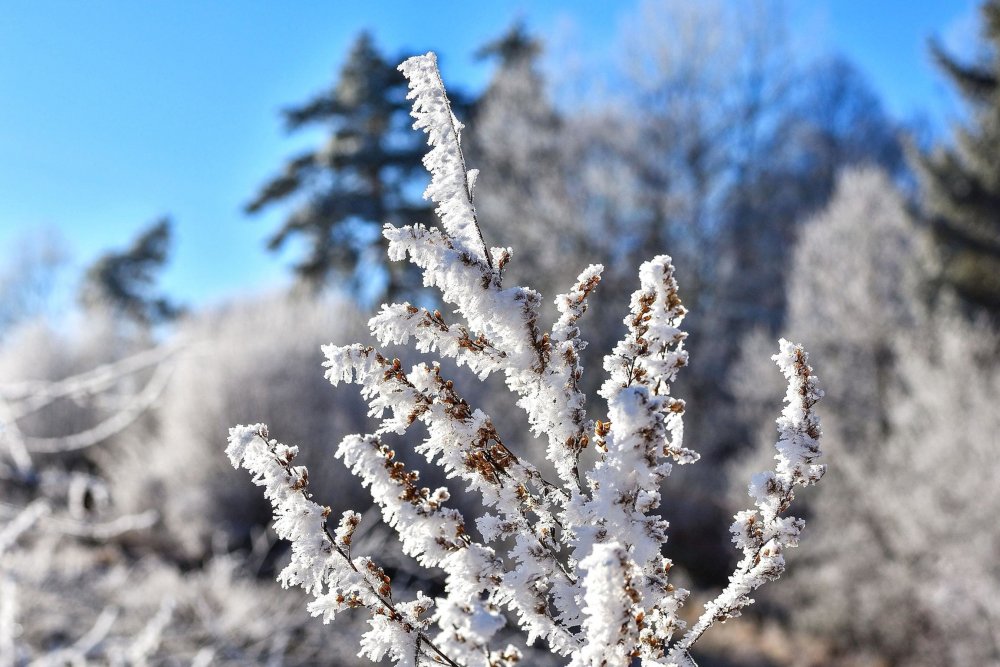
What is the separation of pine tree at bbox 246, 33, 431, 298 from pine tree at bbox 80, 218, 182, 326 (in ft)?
31.2

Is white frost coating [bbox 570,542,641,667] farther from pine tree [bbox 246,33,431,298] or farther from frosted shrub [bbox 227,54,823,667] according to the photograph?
pine tree [bbox 246,33,431,298]

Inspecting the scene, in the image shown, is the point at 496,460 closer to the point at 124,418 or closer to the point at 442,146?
the point at 442,146

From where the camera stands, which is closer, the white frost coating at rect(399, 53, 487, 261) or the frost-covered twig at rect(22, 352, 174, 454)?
the white frost coating at rect(399, 53, 487, 261)

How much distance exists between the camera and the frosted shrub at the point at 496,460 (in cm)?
132

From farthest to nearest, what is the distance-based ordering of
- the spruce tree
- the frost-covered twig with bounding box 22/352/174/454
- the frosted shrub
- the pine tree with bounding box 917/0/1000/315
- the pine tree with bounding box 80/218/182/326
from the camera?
the pine tree with bounding box 80/218/182/326 < the spruce tree < the pine tree with bounding box 917/0/1000/315 < the frost-covered twig with bounding box 22/352/174/454 < the frosted shrub

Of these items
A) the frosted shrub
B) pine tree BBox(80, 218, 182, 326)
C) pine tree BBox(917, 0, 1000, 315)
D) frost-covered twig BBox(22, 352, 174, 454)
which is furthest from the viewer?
pine tree BBox(80, 218, 182, 326)

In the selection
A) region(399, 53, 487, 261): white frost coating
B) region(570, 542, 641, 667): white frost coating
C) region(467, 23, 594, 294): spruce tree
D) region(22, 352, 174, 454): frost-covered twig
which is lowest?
region(570, 542, 641, 667): white frost coating

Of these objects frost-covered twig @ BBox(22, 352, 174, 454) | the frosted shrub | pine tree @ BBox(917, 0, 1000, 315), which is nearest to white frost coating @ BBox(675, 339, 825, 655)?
the frosted shrub

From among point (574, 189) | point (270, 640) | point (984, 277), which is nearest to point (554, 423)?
point (270, 640)

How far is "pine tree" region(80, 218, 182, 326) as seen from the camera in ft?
78.5

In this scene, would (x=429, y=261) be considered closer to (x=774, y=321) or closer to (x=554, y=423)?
(x=554, y=423)

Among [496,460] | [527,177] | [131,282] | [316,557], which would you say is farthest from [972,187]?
[131,282]

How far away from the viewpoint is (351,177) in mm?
16688

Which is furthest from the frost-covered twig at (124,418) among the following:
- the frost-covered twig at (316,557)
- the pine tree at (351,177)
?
the pine tree at (351,177)
